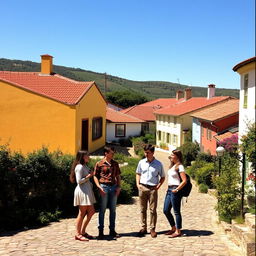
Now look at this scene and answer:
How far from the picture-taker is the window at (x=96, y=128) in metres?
20.9

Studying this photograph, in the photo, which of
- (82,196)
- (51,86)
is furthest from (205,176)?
(82,196)

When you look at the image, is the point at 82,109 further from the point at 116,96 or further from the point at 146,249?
the point at 116,96

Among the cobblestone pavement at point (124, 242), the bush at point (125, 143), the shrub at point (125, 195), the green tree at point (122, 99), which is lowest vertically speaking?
the cobblestone pavement at point (124, 242)

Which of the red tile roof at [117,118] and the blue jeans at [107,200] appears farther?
the red tile roof at [117,118]

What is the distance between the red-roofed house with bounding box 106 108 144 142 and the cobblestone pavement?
28.0 m

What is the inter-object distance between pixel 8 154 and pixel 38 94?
337 inches

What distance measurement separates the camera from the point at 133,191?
523 inches

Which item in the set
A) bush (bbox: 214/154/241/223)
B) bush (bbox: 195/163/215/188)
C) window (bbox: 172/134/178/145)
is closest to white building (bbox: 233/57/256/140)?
bush (bbox: 214/154/241/223)

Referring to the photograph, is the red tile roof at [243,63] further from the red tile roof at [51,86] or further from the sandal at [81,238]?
the red tile roof at [51,86]

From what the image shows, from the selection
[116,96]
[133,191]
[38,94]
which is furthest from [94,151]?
[116,96]

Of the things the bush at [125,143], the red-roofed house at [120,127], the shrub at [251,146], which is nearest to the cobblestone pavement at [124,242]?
the shrub at [251,146]

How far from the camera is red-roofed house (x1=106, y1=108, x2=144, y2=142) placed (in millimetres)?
36531

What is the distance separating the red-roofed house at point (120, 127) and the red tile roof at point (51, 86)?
54.0ft

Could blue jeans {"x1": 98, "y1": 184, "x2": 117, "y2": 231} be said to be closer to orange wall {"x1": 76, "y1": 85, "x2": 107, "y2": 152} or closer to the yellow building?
the yellow building
